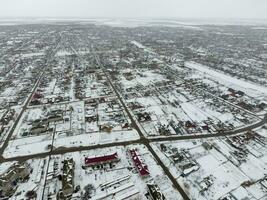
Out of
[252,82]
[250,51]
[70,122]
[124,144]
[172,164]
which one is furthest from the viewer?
[250,51]

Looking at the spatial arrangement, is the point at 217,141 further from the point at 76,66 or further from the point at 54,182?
the point at 76,66

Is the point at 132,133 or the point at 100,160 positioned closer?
the point at 100,160

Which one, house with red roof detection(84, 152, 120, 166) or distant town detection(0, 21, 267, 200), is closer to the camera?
distant town detection(0, 21, 267, 200)

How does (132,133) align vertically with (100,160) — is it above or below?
below

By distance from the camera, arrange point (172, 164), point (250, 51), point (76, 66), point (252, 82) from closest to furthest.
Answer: point (172, 164) < point (252, 82) < point (76, 66) < point (250, 51)

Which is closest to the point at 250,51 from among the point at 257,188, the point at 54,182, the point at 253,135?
the point at 253,135

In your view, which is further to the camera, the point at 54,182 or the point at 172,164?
the point at 172,164

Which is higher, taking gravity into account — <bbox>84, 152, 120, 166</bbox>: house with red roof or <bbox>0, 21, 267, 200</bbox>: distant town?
<bbox>84, 152, 120, 166</bbox>: house with red roof

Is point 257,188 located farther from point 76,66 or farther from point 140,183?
point 76,66
